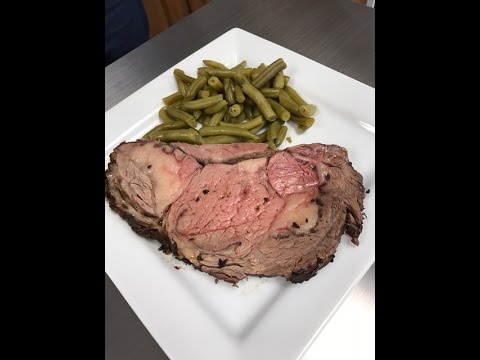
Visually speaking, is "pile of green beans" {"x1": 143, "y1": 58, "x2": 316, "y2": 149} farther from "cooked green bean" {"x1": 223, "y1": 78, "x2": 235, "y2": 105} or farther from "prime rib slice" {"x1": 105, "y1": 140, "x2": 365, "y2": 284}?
"prime rib slice" {"x1": 105, "y1": 140, "x2": 365, "y2": 284}

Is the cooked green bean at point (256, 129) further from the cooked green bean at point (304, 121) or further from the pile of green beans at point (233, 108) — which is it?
the cooked green bean at point (304, 121)

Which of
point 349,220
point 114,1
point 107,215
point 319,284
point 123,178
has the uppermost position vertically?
point 114,1

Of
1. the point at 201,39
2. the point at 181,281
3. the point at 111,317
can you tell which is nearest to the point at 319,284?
the point at 181,281

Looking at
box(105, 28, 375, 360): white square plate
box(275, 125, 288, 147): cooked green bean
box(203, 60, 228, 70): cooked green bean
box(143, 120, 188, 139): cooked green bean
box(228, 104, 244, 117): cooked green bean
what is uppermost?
box(203, 60, 228, 70): cooked green bean

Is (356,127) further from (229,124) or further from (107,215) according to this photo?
(107,215)

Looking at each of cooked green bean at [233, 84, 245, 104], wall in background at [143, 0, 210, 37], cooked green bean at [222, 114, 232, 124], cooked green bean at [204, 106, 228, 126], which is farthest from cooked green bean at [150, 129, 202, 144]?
wall in background at [143, 0, 210, 37]

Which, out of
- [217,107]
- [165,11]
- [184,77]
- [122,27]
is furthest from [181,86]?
[165,11]
